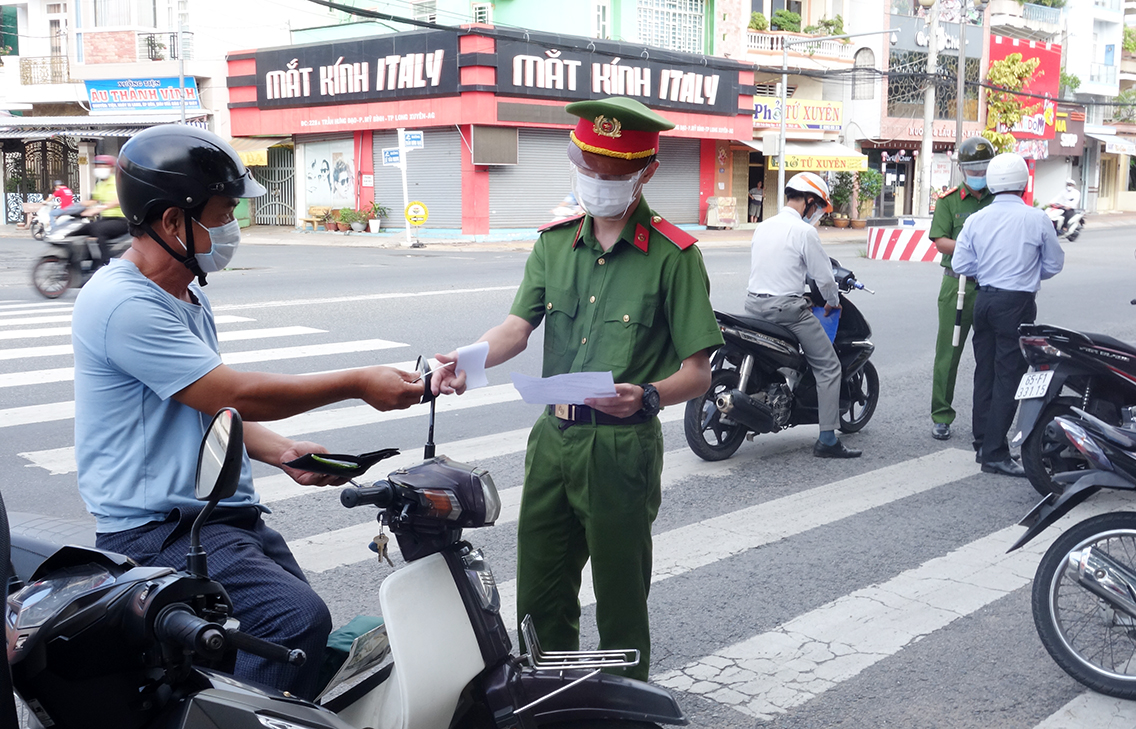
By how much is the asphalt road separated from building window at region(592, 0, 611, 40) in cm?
2308

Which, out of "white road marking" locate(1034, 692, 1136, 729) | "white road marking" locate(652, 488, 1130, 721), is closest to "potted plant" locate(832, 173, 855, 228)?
"white road marking" locate(652, 488, 1130, 721)

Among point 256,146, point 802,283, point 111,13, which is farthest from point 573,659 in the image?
point 111,13

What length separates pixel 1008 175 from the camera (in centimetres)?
662

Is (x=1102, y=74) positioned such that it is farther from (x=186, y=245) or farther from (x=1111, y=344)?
(x=186, y=245)

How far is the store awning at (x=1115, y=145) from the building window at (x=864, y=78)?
64.6ft

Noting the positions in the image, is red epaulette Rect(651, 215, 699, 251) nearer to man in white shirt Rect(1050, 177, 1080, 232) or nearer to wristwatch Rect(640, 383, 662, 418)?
wristwatch Rect(640, 383, 662, 418)

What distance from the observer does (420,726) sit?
2.21 meters

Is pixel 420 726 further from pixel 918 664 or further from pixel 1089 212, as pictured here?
pixel 1089 212

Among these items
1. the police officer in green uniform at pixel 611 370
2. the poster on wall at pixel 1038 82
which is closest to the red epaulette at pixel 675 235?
the police officer in green uniform at pixel 611 370

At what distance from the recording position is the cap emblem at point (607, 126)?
3027 millimetres

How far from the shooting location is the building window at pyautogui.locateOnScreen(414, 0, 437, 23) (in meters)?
31.8

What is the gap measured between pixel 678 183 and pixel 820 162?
17.9ft

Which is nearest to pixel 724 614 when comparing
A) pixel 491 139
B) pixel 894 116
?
pixel 491 139

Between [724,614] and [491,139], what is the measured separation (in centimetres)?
2564
